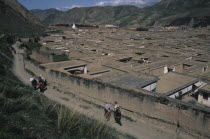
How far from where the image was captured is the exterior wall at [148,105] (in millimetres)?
8234

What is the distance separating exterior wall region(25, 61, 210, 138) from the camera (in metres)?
8.23

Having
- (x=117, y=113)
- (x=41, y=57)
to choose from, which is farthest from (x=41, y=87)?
(x=41, y=57)

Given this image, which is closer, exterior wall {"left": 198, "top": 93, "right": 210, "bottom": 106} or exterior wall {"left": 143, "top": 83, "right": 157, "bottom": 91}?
exterior wall {"left": 143, "top": 83, "right": 157, "bottom": 91}

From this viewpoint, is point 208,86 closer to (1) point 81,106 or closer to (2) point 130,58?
(1) point 81,106

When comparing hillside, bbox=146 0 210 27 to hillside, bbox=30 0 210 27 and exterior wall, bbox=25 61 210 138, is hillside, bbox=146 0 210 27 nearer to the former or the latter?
hillside, bbox=30 0 210 27

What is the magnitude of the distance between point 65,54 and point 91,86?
15.5 metres

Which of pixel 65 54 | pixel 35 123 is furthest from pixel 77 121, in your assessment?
pixel 65 54

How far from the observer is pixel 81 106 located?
39.0 feet

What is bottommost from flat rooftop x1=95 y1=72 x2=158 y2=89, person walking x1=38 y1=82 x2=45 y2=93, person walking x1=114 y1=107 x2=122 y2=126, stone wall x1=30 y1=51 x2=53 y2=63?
person walking x1=114 y1=107 x2=122 y2=126

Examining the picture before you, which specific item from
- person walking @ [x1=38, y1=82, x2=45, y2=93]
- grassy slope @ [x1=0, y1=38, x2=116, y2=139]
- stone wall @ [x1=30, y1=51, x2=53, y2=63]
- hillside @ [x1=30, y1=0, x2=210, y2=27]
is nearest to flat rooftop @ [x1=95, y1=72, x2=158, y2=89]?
person walking @ [x1=38, y1=82, x2=45, y2=93]

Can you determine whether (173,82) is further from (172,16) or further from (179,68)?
(172,16)

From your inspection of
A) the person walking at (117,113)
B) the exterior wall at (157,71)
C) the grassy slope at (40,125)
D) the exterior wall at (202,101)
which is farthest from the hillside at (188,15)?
the grassy slope at (40,125)

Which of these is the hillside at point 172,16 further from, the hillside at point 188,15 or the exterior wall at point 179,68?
the exterior wall at point 179,68

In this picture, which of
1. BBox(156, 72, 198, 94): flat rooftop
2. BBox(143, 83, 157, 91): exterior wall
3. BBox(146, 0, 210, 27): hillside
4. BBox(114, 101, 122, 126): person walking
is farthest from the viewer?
BBox(146, 0, 210, 27): hillside
